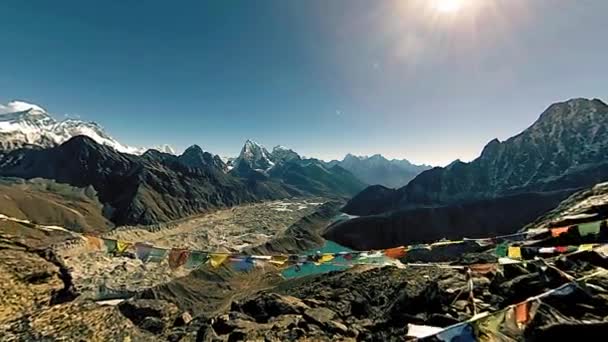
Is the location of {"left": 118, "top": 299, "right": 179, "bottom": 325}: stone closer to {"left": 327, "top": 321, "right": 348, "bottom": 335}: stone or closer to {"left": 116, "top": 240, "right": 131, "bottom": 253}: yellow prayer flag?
{"left": 116, "top": 240, "right": 131, "bottom": 253}: yellow prayer flag

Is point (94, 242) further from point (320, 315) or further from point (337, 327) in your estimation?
point (337, 327)

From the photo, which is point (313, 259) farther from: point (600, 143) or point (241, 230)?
point (600, 143)

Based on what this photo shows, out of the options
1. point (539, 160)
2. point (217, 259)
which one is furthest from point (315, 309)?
point (539, 160)

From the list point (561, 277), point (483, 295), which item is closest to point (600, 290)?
point (561, 277)

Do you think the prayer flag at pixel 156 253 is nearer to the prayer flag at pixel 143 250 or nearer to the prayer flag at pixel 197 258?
the prayer flag at pixel 143 250

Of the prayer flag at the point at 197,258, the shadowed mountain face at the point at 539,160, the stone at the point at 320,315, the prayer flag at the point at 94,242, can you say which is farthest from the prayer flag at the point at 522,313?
the shadowed mountain face at the point at 539,160

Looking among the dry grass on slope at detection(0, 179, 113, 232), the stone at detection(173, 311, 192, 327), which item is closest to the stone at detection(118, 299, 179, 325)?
the stone at detection(173, 311, 192, 327)

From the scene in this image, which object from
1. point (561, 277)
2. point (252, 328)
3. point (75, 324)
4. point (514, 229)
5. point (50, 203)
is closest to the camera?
point (75, 324)
